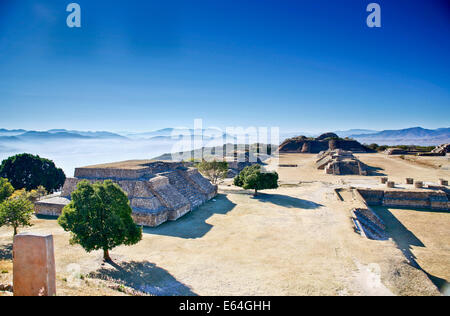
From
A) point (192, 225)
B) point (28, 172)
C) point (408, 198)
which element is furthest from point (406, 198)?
point (28, 172)

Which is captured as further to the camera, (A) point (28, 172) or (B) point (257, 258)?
(A) point (28, 172)

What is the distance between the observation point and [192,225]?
63.6 feet

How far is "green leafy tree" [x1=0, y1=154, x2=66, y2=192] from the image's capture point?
97.6 ft

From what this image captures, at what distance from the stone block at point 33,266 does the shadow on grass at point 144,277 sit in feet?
11.3

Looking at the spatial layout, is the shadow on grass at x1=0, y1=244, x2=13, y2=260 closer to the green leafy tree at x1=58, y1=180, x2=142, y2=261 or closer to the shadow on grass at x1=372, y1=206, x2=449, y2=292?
the green leafy tree at x1=58, y1=180, x2=142, y2=261

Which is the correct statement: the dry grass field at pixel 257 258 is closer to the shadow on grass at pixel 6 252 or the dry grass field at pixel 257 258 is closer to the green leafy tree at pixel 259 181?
the shadow on grass at pixel 6 252

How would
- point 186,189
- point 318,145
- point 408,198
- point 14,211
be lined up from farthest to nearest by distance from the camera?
point 318,145 → point 408,198 → point 186,189 → point 14,211

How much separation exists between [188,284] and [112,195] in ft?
19.4

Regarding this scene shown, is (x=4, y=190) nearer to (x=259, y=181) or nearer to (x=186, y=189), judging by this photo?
(x=186, y=189)

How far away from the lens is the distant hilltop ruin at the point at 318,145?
94.2m

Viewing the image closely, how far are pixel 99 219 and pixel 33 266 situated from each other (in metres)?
4.68

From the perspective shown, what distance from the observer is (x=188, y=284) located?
35.7ft
